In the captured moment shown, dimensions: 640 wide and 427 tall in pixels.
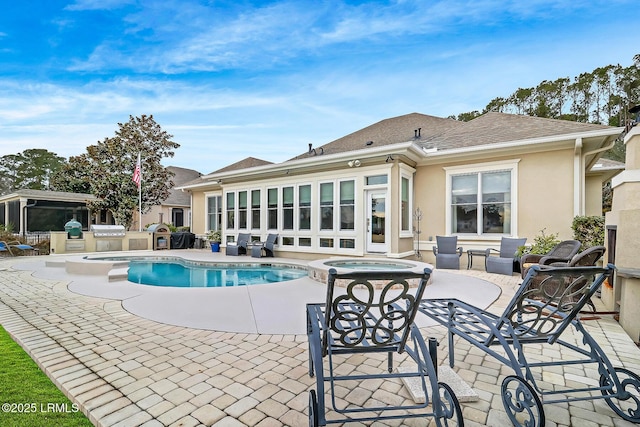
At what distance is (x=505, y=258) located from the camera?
320 inches

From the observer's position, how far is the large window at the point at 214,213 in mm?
15750

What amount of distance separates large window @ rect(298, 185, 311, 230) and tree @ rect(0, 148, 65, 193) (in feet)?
122

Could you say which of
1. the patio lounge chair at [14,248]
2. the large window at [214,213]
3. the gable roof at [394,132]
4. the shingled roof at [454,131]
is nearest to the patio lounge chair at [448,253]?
the shingled roof at [454,131]

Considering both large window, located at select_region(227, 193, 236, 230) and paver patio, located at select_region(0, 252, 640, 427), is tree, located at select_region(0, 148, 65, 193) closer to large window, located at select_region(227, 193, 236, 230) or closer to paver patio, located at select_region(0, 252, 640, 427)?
large window, located at select_region(227, 193, 236, 230)

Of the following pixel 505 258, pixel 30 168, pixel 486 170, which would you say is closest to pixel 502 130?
pixel 486 170

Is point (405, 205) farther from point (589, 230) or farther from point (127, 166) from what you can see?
point (127, 166)

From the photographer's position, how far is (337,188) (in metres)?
10.7

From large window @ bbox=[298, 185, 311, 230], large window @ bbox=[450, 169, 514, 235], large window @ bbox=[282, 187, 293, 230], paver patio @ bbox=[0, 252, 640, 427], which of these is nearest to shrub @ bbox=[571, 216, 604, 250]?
large window @ bbox=[450, 169, 514, 235]

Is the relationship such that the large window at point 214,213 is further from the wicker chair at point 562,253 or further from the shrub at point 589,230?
the shrub at point 589,230

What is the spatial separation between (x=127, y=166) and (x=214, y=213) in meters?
8.37

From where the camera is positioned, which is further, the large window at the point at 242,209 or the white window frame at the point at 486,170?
the large window at the point at 242,209

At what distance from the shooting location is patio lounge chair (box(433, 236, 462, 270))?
8.76 meters

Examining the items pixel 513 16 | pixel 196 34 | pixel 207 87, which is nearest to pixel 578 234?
pixel 513 16

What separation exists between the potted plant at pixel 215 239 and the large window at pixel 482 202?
33.9 feet
